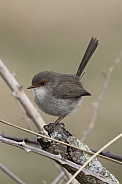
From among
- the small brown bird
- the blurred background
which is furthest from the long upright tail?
the blurred background

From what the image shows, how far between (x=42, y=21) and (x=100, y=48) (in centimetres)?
231

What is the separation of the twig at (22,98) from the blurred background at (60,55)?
4801mm

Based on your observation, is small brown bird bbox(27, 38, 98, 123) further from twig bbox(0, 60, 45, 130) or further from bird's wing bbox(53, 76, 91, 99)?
twig bbox(0, 60, 45, 130)

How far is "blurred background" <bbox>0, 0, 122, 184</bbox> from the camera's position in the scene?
910 centimetres

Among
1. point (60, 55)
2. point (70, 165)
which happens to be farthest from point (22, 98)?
point (60, 55)

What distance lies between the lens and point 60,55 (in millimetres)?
13344

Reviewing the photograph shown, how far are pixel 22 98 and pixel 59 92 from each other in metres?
0.80

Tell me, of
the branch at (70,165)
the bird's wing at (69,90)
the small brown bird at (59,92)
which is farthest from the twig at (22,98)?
the branch at (70,165)

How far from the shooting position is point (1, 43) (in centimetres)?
1363

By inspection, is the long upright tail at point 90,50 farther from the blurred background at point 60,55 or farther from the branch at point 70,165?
the blurred background at point 60,55

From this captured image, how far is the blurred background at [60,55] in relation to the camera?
9098mm

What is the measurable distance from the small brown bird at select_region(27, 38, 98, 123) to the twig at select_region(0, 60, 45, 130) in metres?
0.46

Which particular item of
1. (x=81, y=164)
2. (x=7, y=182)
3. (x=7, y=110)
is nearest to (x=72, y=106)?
(x=81, y=164)

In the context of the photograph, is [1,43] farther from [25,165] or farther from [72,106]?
[72,106]
